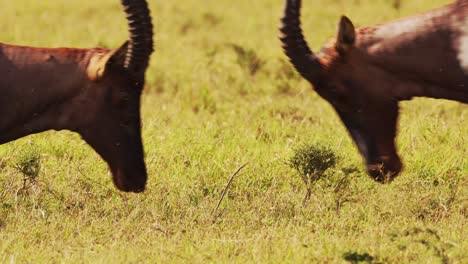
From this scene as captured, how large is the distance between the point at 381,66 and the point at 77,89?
1.76 metres

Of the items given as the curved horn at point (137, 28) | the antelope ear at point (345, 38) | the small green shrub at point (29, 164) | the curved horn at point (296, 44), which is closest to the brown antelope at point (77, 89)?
the curved horn at point (137, 28)

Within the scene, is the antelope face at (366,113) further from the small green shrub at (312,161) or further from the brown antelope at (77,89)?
the brown antelope at (77,89)

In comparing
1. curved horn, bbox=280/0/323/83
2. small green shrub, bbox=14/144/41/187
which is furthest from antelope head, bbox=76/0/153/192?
curved horn, bbox=280/0/323/83

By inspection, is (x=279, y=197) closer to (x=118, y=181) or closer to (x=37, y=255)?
(x=118, y=181)

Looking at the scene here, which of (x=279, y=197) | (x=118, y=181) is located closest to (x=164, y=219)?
(x=118, y=181)

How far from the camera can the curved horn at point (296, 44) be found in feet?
20.7

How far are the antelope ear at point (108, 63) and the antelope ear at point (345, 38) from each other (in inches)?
48.4

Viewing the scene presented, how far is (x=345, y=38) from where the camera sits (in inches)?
251

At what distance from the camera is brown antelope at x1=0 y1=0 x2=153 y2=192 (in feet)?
20.1

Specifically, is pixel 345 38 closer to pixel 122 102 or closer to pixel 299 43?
pixel 299 43

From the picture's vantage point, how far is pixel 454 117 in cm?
894

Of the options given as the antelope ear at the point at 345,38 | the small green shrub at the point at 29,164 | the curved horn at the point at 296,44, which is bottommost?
the small green shrub at the point at 29,164

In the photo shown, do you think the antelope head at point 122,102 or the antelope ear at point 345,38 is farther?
the antelope ear at point 345,38

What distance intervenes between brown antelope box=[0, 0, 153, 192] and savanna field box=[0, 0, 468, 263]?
0.56m
